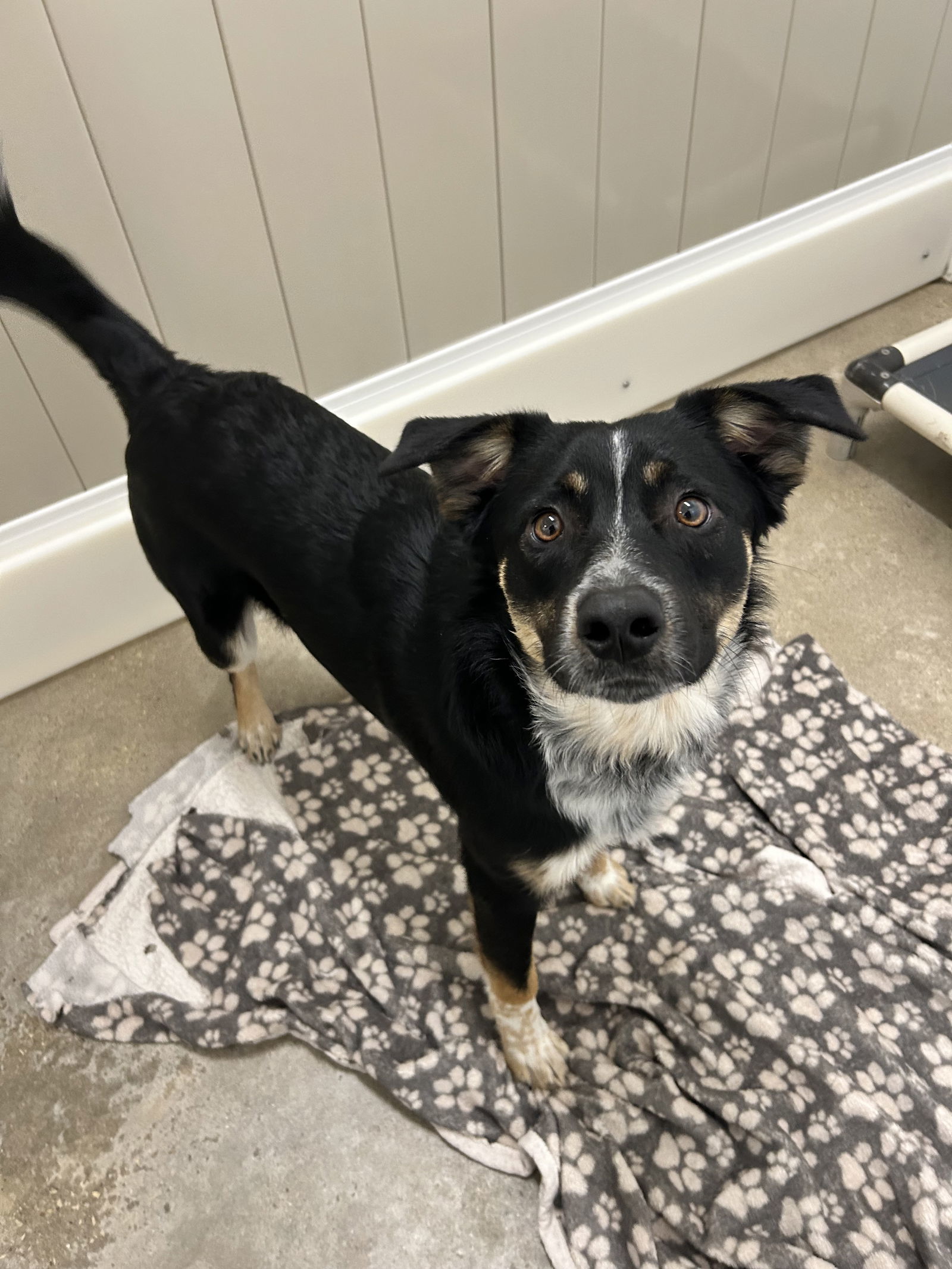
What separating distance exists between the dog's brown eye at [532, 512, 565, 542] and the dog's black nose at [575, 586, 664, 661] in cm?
14

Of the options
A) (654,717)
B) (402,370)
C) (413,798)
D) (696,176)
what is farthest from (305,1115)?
(696,176)

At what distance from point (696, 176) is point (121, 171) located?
1.55m

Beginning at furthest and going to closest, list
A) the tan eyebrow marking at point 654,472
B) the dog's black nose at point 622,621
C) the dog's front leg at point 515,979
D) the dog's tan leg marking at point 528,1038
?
the dog's tan leg marking at point 528,1038 < the dog's front leg at point 515,979 < the tan eyebrow marking at point 654,472 < the dog's black nose at point 622,621

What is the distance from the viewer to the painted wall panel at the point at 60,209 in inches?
63.3

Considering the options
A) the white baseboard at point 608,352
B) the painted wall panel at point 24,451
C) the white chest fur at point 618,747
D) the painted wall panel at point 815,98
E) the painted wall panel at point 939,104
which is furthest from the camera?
the painted wall panel at point 939,104

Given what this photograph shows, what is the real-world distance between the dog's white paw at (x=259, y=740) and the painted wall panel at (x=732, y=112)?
184 centimetres

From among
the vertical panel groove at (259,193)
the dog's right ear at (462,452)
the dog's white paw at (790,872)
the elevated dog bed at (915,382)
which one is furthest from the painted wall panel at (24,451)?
the elevated dog bed at (915,382)

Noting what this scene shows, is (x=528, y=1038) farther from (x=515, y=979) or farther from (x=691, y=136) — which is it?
(x=691, y=136)

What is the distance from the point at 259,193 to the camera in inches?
75.9

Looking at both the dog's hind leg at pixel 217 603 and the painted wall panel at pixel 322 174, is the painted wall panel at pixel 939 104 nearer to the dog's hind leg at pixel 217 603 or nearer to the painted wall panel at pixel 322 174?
the painted wall panel at pixel 322 174

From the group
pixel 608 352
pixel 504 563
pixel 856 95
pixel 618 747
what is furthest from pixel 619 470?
pixel 856 95

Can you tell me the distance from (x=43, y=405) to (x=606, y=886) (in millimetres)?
1618

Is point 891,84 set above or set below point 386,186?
below

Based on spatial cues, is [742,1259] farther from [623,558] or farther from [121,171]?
Answer: [121,171]
